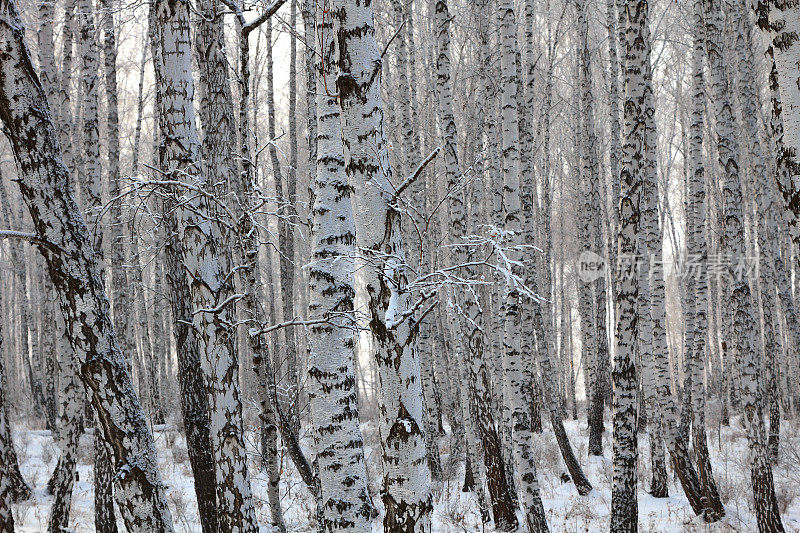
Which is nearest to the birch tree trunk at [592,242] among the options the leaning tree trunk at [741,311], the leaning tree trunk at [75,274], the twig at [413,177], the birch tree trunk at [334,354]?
the leaning tree trunk at [741,311]

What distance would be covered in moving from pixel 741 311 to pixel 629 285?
2.30m

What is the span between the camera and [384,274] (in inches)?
119

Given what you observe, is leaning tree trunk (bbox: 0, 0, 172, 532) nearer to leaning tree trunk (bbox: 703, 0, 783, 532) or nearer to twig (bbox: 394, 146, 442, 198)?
twig (bbox: 394, 146, 442, 198)

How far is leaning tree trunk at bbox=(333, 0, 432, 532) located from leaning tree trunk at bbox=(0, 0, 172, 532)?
1772 mm

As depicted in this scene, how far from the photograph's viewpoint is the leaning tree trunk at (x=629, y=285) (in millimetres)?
5941

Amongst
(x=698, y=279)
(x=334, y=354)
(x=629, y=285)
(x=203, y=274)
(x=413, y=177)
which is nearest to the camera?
(x=413, y=177)

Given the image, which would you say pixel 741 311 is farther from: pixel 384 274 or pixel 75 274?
pixel 75 274

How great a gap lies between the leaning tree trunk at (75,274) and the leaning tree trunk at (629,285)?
428 cm

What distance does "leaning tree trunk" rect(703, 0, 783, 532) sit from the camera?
22.7 ft

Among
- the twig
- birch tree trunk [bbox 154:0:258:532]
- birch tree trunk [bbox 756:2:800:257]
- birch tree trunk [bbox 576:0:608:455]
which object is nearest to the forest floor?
birch tree trunk [bbox 576:0:608:455]

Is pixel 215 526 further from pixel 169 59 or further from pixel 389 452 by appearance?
pixel 169 59

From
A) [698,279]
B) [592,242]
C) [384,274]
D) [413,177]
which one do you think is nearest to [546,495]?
[698,279]

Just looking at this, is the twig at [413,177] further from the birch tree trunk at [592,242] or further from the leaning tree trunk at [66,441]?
the birch tree trunk at [592,242]

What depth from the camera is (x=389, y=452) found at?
10.2 feet
